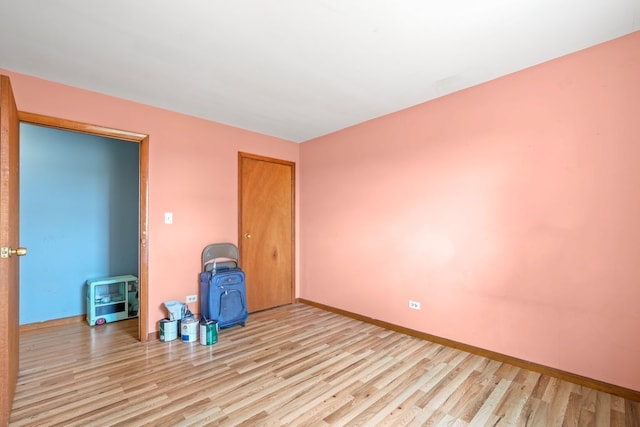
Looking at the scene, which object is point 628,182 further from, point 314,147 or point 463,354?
point 314,147

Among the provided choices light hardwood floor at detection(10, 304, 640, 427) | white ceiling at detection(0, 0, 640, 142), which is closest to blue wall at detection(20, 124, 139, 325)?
light hardwood floor at detection(10, 304, 640, 427)

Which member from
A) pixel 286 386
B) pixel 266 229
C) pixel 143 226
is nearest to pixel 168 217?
pixel 143 226

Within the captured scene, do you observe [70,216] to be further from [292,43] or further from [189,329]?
[292,43]

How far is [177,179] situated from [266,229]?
130 centimetres

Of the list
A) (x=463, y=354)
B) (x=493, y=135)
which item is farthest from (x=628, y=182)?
(x=463, y=354)

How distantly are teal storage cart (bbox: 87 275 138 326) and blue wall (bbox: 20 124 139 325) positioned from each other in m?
0.24

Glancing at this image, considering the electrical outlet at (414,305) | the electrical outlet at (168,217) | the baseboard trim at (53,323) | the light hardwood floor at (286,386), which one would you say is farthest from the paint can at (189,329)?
the electrical outlet at (414,305)

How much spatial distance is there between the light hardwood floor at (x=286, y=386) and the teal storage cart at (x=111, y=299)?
0.37 metres

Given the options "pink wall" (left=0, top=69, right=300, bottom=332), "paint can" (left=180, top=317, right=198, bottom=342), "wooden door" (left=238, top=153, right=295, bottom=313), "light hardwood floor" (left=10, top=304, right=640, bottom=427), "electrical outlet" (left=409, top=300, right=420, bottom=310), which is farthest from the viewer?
"wooden door" (left=238, top=153, right=295, bottom=313)

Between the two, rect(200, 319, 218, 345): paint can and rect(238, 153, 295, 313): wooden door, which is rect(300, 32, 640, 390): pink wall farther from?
rect(200, 319, 218, 345): paint can

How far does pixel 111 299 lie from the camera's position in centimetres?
351

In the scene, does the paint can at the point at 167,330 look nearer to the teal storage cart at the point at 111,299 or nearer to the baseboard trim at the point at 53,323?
the teal storage cart at the point at 111,299

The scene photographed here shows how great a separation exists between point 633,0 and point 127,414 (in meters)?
3.79

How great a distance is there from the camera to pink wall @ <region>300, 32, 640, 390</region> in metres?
1.98
